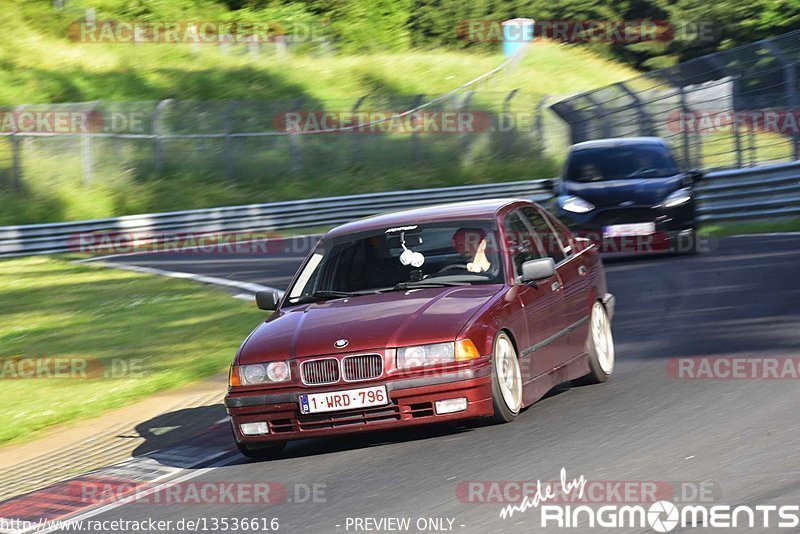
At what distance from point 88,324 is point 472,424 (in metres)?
8.97

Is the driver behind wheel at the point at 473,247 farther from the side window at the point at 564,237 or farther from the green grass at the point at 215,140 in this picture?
the green grass at the point at 215,140

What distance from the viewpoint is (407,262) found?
30.8 ft

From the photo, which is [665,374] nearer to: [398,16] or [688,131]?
[688,131]

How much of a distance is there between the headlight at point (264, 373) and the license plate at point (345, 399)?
189mm

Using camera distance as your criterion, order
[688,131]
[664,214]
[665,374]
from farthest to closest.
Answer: [688,131] < [664,214] < [665,374]

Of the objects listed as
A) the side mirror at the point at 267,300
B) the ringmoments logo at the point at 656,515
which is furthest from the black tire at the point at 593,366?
the ringmoments logo at the point at 656,515


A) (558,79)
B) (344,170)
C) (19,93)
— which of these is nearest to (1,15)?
(19,93)

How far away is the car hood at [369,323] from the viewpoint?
27.1ft

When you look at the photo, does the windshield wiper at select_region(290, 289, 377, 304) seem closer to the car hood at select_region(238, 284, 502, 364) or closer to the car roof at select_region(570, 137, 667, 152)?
the car hood at select_region(238, 284, 502, 364)

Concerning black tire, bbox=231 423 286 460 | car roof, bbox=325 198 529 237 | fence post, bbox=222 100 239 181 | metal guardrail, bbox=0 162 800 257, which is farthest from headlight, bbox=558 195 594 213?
fence post, bbox=222 100 239 181

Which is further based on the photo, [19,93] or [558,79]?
[558,79]

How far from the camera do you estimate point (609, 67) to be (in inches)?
2498

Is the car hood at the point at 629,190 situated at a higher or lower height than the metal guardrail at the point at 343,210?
higher

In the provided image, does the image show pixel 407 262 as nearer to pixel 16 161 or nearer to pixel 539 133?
pixel 16 161
